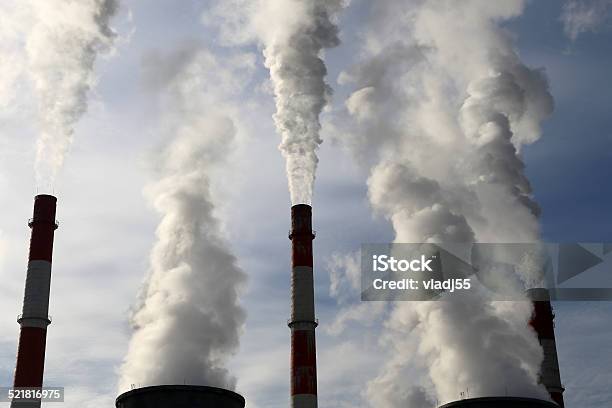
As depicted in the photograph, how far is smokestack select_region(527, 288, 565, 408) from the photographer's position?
41.7 metres

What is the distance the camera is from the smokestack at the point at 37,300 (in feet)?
110

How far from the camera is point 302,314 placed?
121 ft

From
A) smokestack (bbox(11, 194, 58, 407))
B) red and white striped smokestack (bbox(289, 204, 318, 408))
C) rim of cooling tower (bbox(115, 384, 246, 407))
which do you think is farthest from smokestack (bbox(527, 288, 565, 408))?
smokestack (bbox(11, 194, 58, 407))

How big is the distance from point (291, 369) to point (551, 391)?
50.0ft

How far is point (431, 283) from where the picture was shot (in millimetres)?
36594

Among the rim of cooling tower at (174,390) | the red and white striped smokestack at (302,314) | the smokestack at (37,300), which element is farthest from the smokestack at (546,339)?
the smokestack at (37,300)

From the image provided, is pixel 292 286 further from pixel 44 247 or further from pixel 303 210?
pixel 44 247

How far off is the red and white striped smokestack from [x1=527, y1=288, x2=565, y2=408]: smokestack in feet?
43.3

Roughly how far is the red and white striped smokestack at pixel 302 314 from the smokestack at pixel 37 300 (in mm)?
11513

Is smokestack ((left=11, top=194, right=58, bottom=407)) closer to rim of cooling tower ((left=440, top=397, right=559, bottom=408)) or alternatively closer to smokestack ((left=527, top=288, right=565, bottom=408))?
rim of cooling tower ((left=440, top=397, right=559, bottom=408))

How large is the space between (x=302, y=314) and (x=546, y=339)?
1441 cm

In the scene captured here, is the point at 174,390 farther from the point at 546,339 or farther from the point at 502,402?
the point at 546,339

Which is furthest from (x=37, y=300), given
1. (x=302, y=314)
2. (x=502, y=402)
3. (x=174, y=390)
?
(x=502, y=402)

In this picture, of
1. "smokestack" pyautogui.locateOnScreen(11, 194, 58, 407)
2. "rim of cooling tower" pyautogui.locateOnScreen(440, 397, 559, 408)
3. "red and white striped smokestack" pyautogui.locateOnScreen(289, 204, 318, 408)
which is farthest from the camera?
"red and white striped smokestack" pyautogui.locateOnScreen(289, 204, 318, 408)
